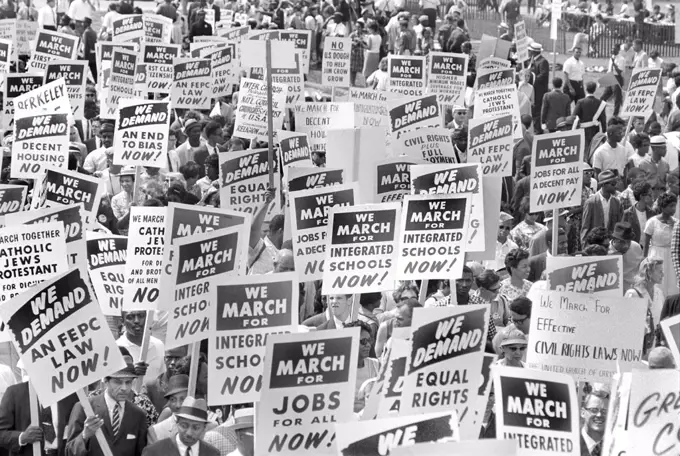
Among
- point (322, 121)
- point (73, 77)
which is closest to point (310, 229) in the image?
point (322, 121)

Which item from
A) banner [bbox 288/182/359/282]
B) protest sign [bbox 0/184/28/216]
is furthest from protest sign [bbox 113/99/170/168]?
banner [bbox 288/182/359/282]

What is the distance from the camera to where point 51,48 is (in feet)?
81.8

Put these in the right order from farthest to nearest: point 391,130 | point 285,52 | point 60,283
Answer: point 285,52 → point 391,130 → point 60,283

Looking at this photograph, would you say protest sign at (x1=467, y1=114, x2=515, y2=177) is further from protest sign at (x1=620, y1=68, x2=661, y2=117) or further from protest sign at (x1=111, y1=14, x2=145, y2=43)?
protest sign at (x1=111, y1=14, x2=145, y2=43)

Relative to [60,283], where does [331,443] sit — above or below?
below

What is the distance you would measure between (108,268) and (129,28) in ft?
47.6

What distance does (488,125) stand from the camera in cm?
1839

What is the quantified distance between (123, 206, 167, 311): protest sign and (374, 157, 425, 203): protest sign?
3.33 m

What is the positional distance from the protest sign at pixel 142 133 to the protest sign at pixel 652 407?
31.2ft

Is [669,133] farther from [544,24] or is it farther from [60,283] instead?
[544,24]

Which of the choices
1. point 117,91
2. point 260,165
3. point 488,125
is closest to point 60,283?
point 260,165

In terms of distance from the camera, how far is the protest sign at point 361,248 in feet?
43.4

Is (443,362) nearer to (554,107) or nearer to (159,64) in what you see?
(159,64)

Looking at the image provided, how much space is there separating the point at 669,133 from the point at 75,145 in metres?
8.22
